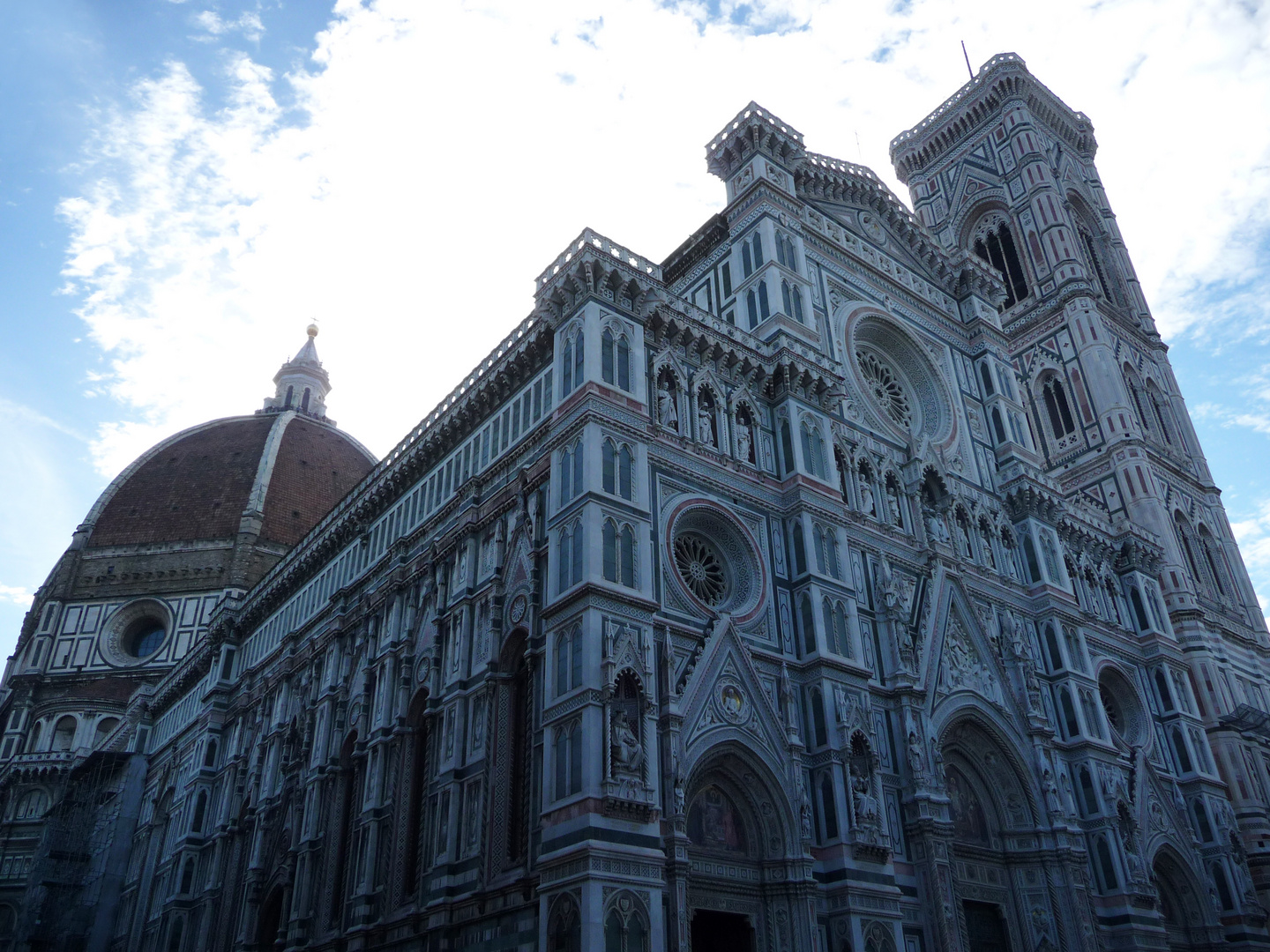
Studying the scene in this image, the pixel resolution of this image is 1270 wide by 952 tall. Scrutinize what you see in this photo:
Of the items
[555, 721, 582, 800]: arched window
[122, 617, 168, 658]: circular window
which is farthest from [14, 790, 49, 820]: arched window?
[555, 721, 582, 800]: arched window

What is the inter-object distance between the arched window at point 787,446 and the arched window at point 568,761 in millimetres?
10478

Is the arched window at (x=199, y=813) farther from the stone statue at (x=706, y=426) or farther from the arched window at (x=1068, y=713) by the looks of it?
the arched window at (x=1068, y=713)

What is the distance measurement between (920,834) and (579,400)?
518 inches

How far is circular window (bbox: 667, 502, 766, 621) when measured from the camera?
24.7m

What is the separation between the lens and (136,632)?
67.0 meters

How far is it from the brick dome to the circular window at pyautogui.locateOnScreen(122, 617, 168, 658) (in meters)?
6.22

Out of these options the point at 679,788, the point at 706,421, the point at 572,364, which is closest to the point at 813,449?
the point at 706,421

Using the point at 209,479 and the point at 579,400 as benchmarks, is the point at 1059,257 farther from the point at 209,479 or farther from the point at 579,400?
the point at 209,479

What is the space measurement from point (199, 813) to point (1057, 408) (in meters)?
42.4

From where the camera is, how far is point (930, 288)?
3906 centimetres

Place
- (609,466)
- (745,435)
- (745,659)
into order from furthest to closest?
1. (745,435)
2. (609,466)
3. (745,659)

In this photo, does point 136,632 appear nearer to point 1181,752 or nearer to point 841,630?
point 841,630

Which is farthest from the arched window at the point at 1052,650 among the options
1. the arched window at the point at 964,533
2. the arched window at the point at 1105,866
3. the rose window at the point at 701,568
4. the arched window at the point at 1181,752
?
the rose window at the point at 701,568

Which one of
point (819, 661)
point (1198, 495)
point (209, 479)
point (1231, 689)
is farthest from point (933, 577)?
point (209, 479)
